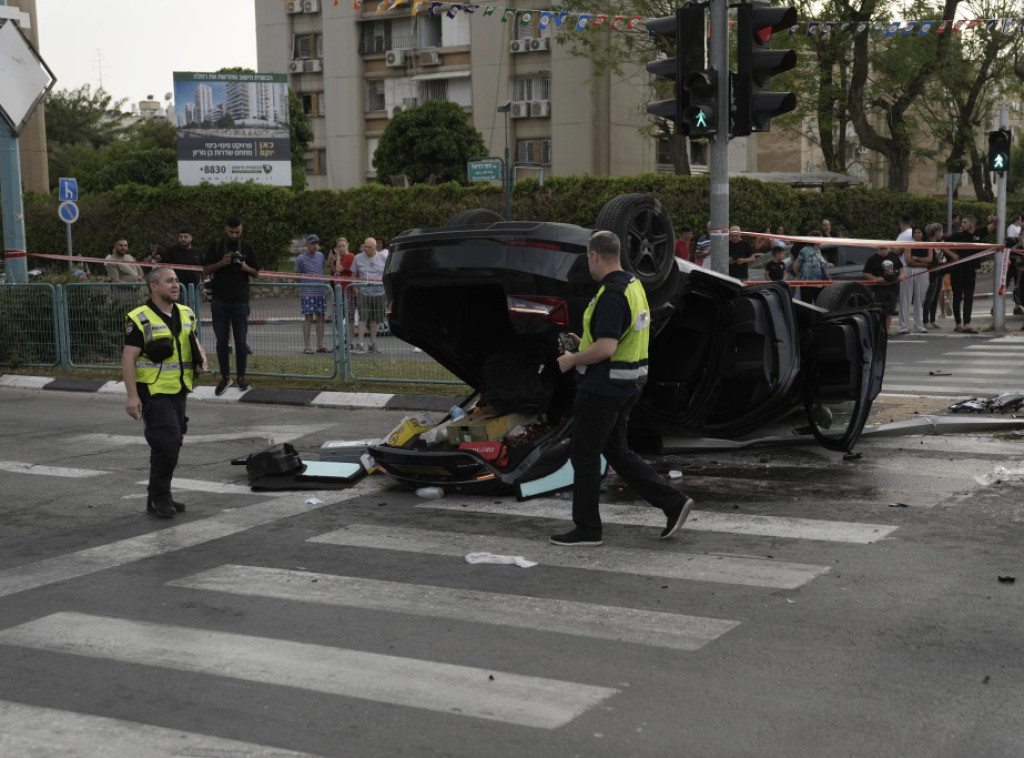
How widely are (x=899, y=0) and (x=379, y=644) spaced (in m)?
38.2

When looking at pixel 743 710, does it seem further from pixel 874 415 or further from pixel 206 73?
pixel 206 73

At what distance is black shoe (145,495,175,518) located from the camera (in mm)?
8109

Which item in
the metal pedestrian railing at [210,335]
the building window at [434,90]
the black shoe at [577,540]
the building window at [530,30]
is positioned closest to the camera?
the black shoe at [577,540]

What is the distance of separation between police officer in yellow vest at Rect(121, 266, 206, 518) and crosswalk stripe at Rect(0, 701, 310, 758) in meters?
3.70

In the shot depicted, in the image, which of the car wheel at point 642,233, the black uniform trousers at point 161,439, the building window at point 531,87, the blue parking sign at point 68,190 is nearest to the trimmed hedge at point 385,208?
the blue parking sign at point 68,190

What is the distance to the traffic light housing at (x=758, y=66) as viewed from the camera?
449 inches

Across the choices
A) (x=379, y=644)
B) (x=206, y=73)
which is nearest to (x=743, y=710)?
(x=379, y=644)

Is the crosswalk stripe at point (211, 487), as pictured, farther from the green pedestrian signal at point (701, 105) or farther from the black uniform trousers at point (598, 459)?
the green pedestrian signal at point (701, 105)

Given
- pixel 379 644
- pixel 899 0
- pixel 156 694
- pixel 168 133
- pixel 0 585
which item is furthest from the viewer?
pixel 168 133

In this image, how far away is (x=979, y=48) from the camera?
145ft

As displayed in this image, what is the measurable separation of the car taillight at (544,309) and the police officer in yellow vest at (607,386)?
643 mm

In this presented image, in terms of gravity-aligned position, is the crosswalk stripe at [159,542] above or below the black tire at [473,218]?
below

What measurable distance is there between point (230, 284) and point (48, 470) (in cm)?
454

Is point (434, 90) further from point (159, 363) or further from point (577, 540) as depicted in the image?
point (577, 540)
